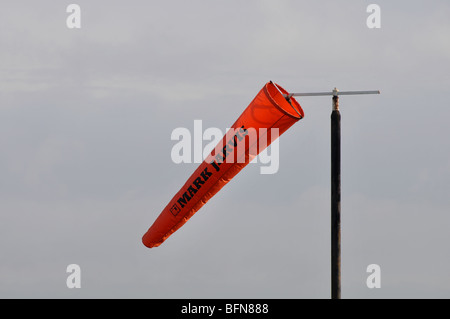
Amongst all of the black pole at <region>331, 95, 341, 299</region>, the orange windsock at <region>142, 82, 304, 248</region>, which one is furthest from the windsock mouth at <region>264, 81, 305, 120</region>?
the black pole at <region>331, 95, 341, 299</region>

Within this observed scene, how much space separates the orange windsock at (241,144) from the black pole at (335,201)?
3.74 ft

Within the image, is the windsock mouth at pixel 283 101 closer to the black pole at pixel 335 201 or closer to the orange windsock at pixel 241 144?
the orange windsock at pixel 241 144

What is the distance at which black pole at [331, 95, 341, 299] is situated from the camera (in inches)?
585

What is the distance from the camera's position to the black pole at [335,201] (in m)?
14.9

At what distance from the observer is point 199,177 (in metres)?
17.7

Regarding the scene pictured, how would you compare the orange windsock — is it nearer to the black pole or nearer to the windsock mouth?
the windsock mouth

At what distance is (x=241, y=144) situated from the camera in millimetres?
16328

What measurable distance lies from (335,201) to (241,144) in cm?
268

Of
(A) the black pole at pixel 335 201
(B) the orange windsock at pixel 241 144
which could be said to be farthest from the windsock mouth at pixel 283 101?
(A) the black pole at pixel 335 201

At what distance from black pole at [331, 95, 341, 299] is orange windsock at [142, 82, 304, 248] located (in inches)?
44.9
